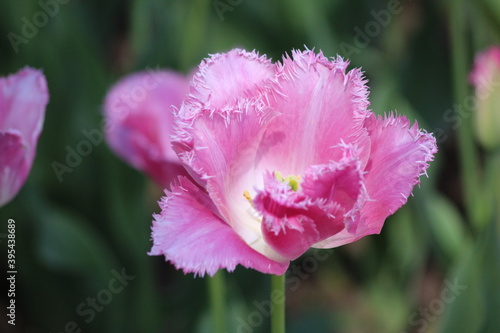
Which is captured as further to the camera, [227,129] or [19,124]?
[19,124]

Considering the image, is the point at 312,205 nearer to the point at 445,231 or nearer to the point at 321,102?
the point at 321,102

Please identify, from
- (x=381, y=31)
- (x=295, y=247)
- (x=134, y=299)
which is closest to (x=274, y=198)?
(x=295, y=247)

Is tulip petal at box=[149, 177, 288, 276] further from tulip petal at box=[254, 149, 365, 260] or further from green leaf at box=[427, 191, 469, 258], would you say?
green leaf at box=[427, 191, 469, 258]

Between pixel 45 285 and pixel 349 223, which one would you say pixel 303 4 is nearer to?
pixel 45 285

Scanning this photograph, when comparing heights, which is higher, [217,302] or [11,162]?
[11,162]

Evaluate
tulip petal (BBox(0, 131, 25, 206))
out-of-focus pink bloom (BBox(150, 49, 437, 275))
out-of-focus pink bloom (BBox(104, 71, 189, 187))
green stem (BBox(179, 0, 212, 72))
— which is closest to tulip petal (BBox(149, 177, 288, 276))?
out-of-focus pink bloom (BBox(150, 49, 437, 275))

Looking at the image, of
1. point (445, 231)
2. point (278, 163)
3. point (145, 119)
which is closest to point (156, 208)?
point (145, 119)
